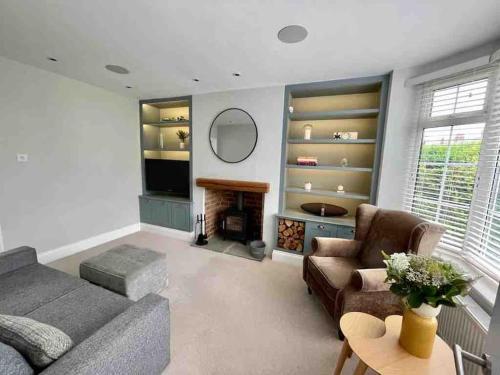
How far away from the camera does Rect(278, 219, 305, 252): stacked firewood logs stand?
2824 mm

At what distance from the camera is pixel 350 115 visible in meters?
2.61

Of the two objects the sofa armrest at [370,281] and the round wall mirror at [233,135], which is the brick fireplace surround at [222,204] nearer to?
the round wall mirror at [233,135]

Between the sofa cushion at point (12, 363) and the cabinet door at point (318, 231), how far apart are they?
2.51 metres

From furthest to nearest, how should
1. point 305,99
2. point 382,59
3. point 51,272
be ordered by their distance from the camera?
point 305,99
point 382,59
point 51,272

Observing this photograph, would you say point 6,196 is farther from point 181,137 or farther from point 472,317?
point 472,317

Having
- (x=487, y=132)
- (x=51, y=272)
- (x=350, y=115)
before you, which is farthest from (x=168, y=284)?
(x=487, y=132)

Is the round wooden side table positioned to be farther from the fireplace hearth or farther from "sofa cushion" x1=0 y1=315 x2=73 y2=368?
the fireplace hearth

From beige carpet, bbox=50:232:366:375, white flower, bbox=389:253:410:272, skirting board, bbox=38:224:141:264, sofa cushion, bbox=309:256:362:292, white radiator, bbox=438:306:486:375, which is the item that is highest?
white flower, bbox=389:253:410:272

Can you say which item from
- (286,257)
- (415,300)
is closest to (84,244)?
(286,257)

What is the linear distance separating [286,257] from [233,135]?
1.92 metres

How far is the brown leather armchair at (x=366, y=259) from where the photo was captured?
158 cm

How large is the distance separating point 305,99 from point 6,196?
12.7ft

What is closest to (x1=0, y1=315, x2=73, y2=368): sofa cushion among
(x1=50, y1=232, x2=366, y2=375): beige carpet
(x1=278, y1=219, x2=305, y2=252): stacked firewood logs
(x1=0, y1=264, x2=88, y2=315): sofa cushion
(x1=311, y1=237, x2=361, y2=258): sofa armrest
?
(x1=0, y1=264, x2=88, y2=315): sofa cushion

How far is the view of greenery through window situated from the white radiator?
0.65m
